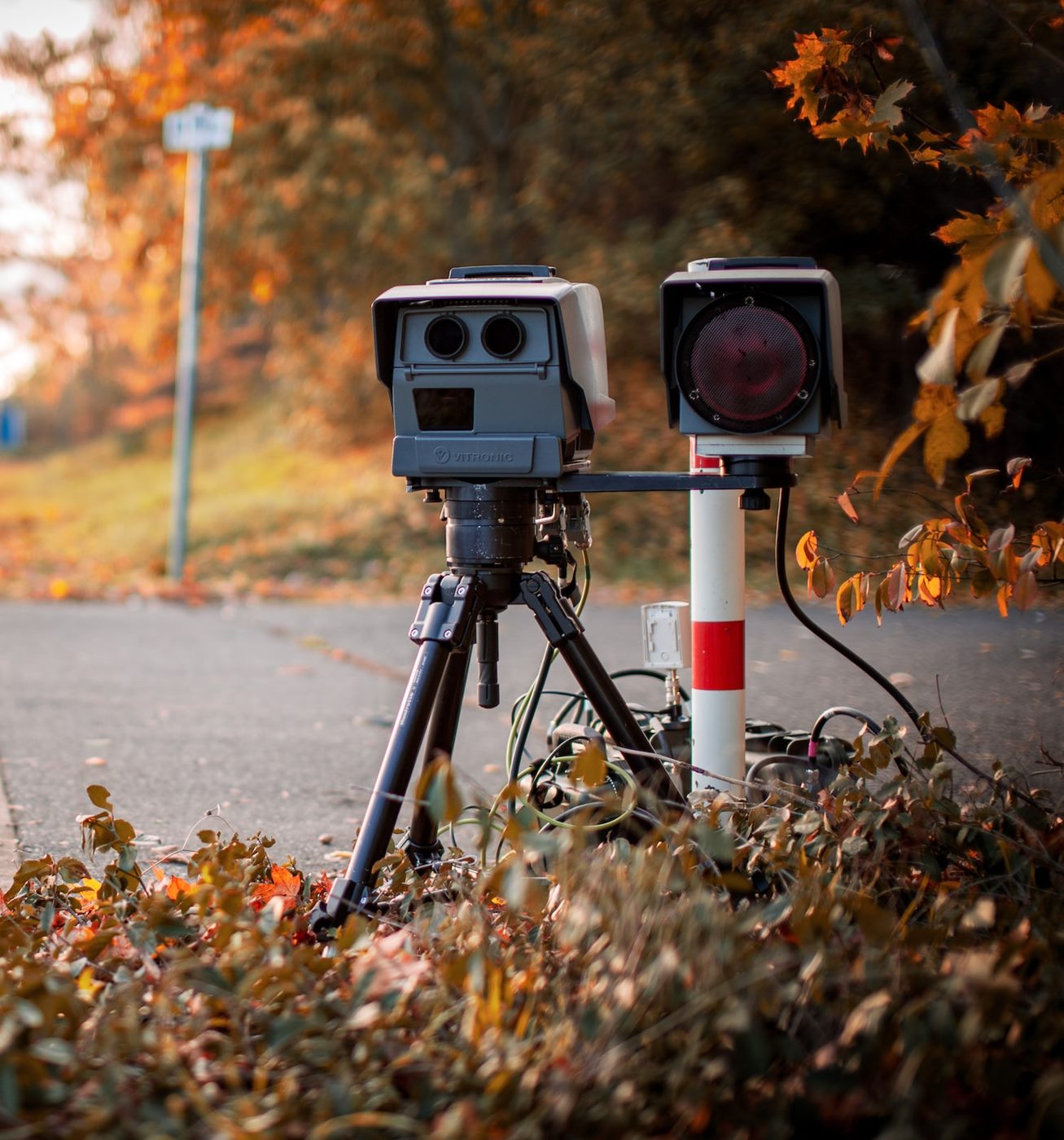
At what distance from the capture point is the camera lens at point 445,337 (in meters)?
2.42

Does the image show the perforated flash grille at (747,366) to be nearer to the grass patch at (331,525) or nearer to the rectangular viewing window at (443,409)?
the rectangular viewing window at (443,409)

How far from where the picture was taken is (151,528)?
13594 mm

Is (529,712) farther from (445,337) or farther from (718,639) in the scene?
(445,337)

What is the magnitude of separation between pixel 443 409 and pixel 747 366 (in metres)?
0.59

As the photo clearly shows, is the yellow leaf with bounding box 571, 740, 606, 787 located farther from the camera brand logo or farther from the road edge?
the road edge

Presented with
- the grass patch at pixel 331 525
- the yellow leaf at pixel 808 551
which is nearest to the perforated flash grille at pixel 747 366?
the yellow leaf at pixel 808 551

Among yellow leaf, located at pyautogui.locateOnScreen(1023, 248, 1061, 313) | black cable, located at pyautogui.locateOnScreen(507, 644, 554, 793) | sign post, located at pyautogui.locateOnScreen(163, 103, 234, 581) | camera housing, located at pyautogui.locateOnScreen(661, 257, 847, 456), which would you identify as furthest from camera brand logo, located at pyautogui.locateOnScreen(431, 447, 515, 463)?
sign post, located at pyautogui.locateOnScreen(163, 103, 234, 581)

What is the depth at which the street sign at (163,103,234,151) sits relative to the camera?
8602 mm

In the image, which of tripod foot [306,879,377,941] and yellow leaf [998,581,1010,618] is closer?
tripod foot [306,879,377,941]

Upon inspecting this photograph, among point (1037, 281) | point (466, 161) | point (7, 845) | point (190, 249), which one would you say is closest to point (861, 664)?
point (1037, 281)

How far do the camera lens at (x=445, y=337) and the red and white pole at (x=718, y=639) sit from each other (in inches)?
32.3

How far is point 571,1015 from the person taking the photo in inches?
72.8

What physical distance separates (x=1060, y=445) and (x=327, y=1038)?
2423 millimetres

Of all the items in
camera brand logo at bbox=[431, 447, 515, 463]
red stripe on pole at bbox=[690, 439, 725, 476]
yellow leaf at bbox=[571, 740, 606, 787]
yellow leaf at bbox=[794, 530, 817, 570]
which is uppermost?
camera brand logo at bbox=[431, 447, 515, 463]
